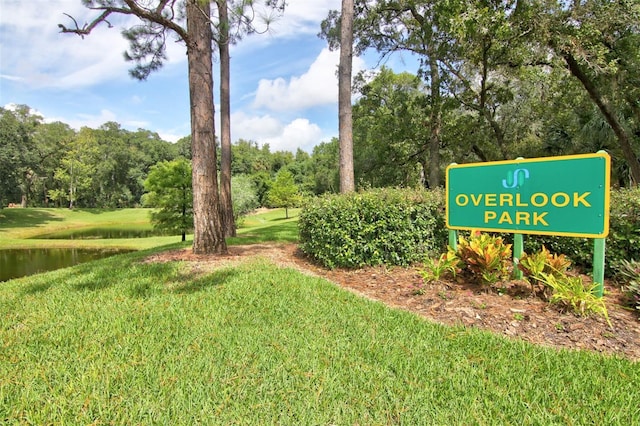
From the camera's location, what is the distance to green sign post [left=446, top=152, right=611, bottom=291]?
325cm

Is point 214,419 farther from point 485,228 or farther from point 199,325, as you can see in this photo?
point 485,228

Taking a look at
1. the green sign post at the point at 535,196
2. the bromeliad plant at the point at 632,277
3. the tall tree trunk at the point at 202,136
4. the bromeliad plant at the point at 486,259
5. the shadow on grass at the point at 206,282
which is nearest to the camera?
the bromeliad plant at the point at 632,277

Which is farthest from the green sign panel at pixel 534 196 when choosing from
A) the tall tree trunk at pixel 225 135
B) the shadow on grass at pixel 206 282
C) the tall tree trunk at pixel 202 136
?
the tall tree trunk at pixel 225 135

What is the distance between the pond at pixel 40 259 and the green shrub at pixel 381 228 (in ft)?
42.7

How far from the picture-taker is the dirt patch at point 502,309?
8.77 ft

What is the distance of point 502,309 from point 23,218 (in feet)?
131

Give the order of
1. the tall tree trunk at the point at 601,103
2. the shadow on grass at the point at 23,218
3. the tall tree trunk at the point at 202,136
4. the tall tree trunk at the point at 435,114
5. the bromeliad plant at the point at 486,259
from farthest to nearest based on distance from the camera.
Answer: the shadow on grass at the point at 23,218 < the tall tree trunk at the point at 435,114 < the tall tree trunk at the point at 601,103 < the tall tree trunk at the point at 202,136 < the bromeliad plant at the point at 486,259

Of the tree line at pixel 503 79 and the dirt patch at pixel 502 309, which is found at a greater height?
the tree line at pixel 503 79

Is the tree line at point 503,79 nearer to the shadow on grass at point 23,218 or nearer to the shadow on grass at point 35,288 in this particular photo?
the shadow on grass at point 35,288

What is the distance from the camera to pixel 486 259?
3631mm

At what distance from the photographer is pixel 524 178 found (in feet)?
12.3

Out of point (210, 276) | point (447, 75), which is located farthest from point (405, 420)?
point (447, 75)

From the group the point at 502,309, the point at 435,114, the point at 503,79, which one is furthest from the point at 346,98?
the point at 503,79

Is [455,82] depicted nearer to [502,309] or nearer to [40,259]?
[502,309]
